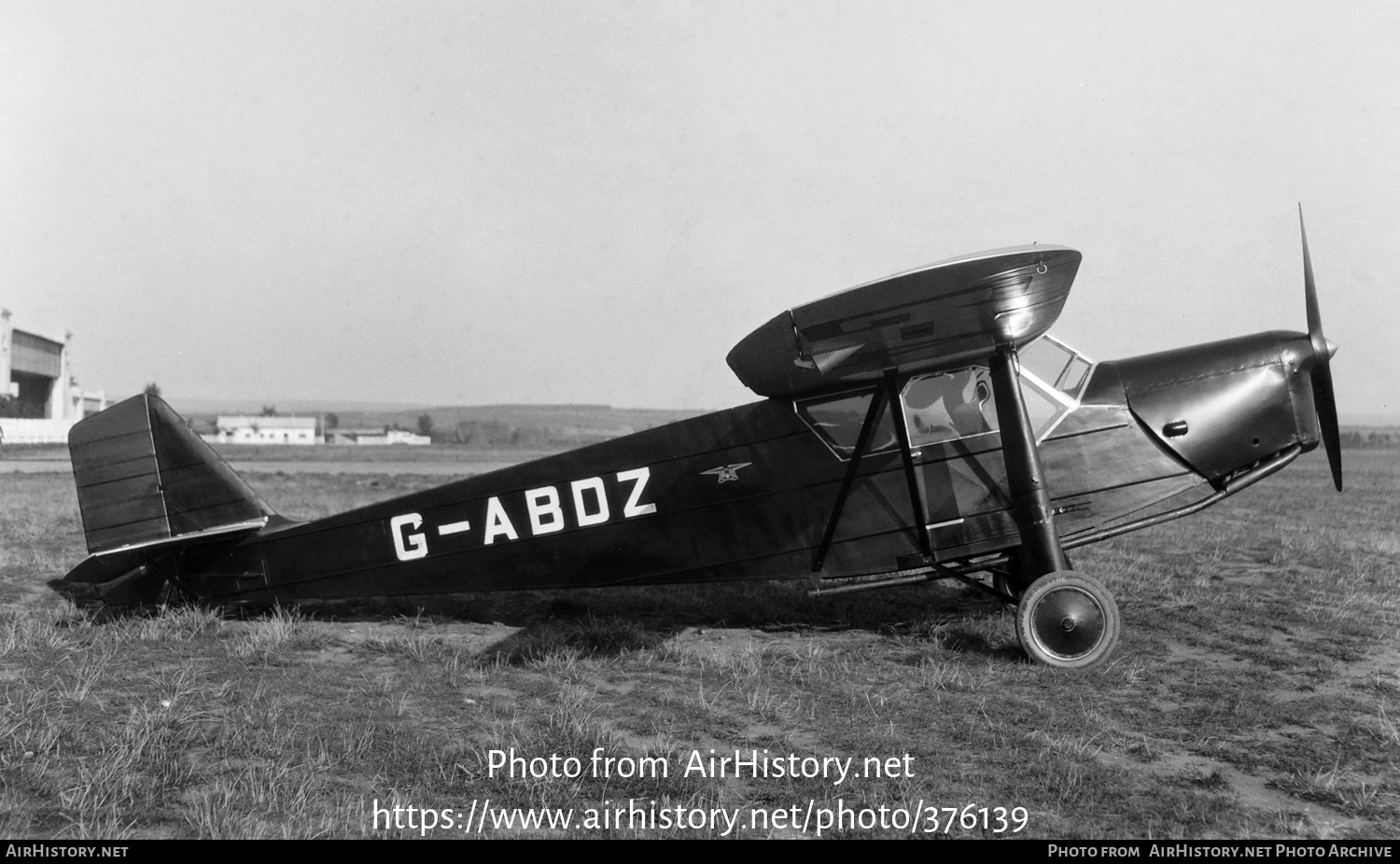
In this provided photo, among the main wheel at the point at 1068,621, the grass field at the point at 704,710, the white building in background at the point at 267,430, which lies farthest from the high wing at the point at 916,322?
the white building in background at the point at 267,430

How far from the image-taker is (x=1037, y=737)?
175 inches

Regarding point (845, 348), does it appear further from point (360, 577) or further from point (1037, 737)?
point (360, 577)

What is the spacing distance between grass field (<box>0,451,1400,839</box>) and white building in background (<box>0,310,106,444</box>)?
39383mm

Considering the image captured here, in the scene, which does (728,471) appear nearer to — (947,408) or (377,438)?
(947,408)

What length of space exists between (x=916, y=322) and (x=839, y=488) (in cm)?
161

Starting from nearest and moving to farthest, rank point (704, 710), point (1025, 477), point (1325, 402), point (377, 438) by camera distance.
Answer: point (704, 710) < point (1025, 477) < point (1325, 402) < point (377, 438)

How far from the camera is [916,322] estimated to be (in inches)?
206

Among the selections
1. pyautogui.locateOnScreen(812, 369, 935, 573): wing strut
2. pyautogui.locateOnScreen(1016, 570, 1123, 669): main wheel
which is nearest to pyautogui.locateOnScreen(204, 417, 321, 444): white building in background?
pyautogui.locateOnScreen(812, 369, 935, 573): wing strut

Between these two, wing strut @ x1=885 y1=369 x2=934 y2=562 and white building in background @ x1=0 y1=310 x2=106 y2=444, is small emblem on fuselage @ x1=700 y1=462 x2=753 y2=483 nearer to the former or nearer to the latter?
wing strut @ x1=885 y1=369 x2=934 y2=562

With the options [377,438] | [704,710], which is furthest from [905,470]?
[377,438]

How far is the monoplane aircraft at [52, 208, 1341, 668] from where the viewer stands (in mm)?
5902

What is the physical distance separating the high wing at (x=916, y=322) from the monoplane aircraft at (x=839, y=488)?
0.05 metres

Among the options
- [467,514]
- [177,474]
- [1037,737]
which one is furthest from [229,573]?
[1037,737]

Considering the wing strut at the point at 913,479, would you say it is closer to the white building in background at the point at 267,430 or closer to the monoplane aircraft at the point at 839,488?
the monoplane aircraft at the point at 839,488
